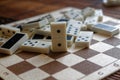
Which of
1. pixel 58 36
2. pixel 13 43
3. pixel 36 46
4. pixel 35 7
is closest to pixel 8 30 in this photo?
pixel 13 43

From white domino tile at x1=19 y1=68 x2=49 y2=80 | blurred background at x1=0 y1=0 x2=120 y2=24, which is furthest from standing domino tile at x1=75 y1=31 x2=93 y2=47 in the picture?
blurred background at x1=0 y1=0 x2=120 y2=24

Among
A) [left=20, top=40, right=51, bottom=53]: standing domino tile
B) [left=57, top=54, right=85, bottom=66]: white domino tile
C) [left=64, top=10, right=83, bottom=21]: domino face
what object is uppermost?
[left=64, top=10, right=83, bottom=21]: domino face

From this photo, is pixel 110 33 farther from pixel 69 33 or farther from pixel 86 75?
pixel 86 75

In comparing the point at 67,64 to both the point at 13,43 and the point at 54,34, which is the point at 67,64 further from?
the point at 13,43

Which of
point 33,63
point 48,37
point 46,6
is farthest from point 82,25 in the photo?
point 46,6

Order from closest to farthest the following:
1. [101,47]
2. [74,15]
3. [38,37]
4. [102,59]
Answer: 1. [102,59]
2. [101,47]
3. [38,37]
4. [74,15]

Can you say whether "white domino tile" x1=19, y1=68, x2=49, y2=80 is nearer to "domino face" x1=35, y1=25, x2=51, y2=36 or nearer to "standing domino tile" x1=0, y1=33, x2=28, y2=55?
"standing domino tile" x1=0, y1=33, x2=28, y2=55
